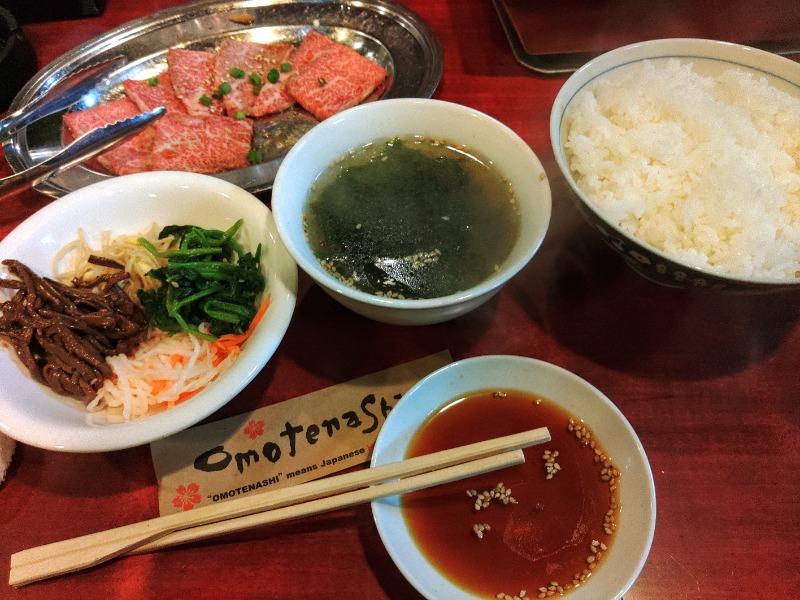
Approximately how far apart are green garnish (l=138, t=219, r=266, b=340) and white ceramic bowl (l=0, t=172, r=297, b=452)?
3.4 inches

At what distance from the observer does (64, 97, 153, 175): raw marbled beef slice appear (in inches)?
89.0

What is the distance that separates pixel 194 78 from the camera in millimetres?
2633

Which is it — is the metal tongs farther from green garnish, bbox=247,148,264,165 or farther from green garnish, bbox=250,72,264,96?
green garnish, bbox=250,72,264,96

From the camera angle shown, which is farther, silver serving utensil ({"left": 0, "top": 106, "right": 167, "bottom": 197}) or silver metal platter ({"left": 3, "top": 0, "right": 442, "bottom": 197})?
silver metal platter ({"left": 3, "top": 0, "right": 442, "bottom": 197})

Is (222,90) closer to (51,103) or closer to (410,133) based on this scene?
(51,103)

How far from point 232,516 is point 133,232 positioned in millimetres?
1164

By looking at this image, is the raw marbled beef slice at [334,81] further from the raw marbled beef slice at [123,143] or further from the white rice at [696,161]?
the white rice at [696,161]

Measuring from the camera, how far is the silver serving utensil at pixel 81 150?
→ 188 centimetres

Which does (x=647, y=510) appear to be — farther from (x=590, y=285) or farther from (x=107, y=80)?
(x=107, y=80)

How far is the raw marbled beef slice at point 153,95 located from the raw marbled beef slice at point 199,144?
21cm

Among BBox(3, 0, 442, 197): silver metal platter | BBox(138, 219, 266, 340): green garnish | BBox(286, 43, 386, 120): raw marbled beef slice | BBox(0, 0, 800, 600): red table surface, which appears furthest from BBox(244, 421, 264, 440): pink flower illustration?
BBox(3, 0, 442, 197): silver metal platter

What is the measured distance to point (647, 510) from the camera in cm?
132

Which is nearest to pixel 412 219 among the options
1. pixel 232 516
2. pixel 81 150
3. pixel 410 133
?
pixel 410 133

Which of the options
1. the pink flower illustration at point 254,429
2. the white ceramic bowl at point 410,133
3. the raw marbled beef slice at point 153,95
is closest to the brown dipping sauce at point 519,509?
the white ceramic bowl at point 410,133
